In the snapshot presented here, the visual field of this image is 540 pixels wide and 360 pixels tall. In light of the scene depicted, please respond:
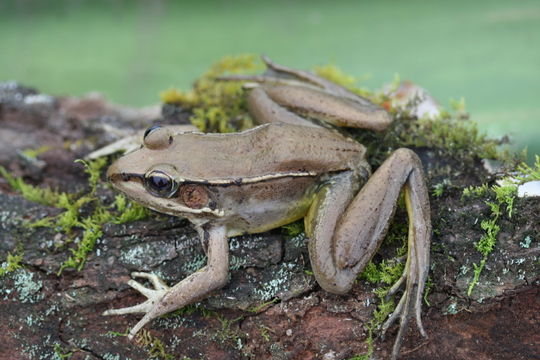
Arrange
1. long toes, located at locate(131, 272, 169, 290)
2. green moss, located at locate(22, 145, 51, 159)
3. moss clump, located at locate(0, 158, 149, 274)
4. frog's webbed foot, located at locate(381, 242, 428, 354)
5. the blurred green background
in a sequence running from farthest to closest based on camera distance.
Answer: the blurred green background → green moss, located at locate(22, 145, 51, 159) → moss clump, located at locate(0, 158, 149, 274) → long toes, located at locate(131, 272, 169, 290) → frog's webbed foot, located at locate(381, 242, 428, 354)

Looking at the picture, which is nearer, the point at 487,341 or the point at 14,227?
the point at 487,341

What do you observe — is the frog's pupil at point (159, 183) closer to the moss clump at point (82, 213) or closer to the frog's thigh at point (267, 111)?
the moss clump at point (82, 213)

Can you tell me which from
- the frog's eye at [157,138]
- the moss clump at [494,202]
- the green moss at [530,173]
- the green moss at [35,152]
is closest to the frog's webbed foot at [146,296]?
the frog's eye at [157,138]

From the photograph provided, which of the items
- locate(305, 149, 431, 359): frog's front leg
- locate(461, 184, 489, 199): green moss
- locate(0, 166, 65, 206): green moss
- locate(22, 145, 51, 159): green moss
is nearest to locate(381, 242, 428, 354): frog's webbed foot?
locate(305, 149, 431, 359): frog's front leg

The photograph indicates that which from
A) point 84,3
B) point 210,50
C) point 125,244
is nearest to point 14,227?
point 125,244

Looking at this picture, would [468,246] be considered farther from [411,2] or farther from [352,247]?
[411,2]

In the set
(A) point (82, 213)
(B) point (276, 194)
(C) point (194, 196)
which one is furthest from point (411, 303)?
(A) point (82, 213)

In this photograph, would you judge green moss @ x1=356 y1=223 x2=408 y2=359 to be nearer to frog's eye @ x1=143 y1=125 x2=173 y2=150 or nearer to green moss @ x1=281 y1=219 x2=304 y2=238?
A: green moss @ x1=281 y1=219 x2=304 y2=238
